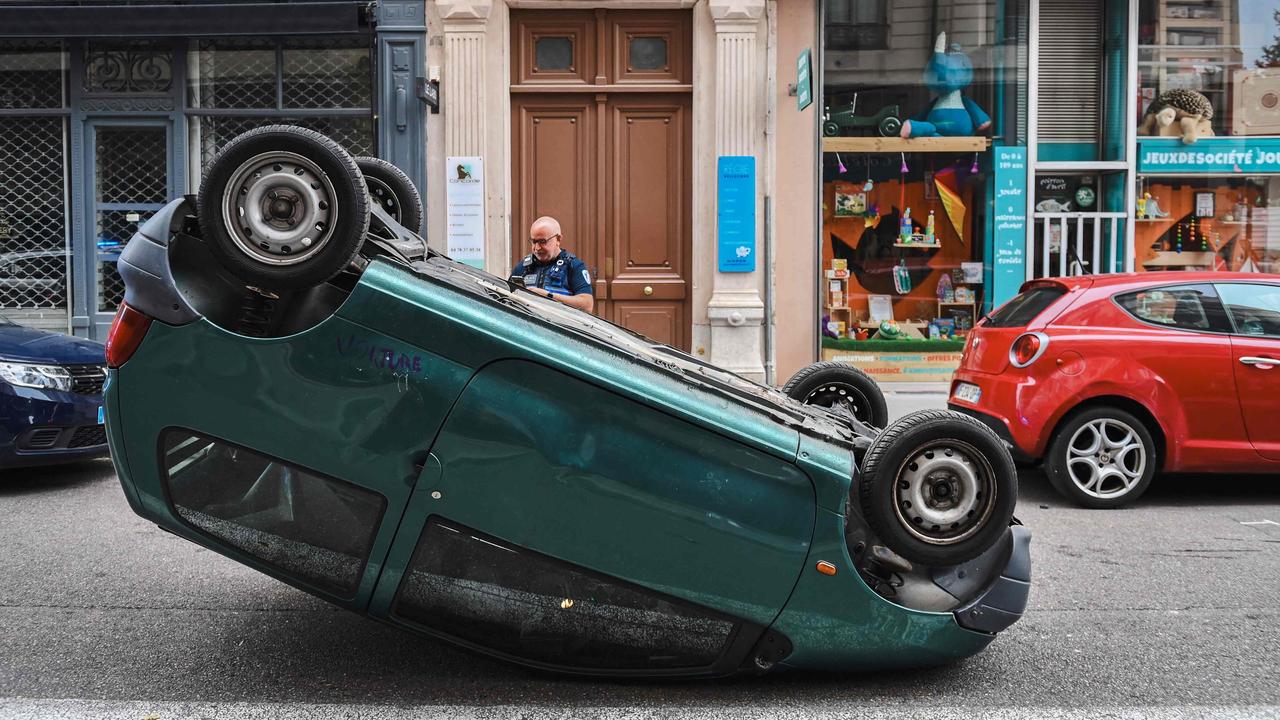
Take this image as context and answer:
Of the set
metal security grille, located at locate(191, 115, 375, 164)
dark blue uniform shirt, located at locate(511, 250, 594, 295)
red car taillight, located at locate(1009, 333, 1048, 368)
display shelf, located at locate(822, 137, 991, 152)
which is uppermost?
metal security grille, located at locate(191, 115, 375, 164)

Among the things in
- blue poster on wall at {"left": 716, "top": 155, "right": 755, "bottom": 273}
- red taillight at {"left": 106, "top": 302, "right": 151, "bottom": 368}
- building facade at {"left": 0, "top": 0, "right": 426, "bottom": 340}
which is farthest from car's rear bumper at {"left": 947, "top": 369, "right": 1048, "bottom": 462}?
building facade at {"left": 0, "top": 0, "right": 426, "bottom": 340}

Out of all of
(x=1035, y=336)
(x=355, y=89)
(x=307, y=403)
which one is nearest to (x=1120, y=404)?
(x=1035, y=336)

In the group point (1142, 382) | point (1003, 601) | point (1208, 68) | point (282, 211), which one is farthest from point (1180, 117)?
point (282, 211)

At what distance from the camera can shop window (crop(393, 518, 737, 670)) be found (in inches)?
143

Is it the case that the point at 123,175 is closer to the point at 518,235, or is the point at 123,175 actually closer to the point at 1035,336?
the point at 518,235

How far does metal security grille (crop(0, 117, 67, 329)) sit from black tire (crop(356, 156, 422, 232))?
955cm

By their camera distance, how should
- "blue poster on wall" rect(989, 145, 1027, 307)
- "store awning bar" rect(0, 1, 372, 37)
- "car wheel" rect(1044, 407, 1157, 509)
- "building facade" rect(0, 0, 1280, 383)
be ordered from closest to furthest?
"car wheel" rect(1044, 407, 1157, 509), "store awning bar" rect(0, 1, 372, 37), "building facade" rect(0, 0, 1280, 383), "blue poster on wall" rect(989, 145, 1027, 307)

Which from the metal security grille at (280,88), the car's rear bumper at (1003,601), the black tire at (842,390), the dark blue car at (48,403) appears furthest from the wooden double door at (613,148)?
the car's rear bumper at (1003,601)

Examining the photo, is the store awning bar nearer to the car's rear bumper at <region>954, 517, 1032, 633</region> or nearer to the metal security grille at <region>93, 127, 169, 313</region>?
the metal security grille at <region>93, 127, 169, 313</region>

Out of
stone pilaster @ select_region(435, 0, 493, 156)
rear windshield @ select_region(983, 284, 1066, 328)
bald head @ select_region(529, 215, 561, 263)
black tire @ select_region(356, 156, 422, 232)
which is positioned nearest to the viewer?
black tire @ select_region(356, 156, 422, 232)

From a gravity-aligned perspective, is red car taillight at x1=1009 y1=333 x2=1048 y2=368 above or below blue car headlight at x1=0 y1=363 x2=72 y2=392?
above

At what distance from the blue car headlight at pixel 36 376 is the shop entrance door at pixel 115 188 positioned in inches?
217

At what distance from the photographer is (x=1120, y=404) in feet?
25.1

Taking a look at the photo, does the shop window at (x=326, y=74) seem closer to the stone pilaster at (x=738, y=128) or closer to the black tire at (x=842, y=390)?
the stone pilaster at (x=738, y=128)
